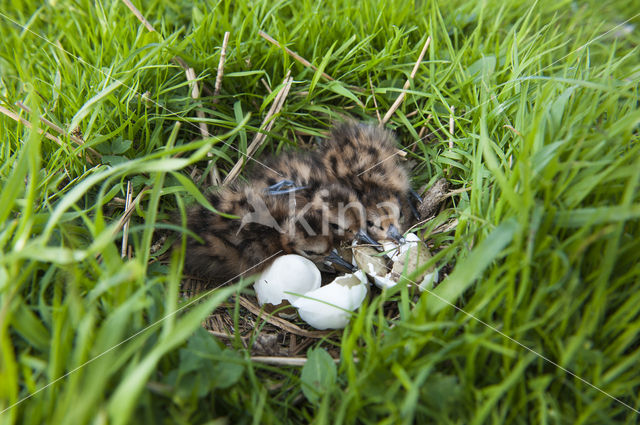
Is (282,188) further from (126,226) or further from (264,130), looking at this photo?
(126,226)

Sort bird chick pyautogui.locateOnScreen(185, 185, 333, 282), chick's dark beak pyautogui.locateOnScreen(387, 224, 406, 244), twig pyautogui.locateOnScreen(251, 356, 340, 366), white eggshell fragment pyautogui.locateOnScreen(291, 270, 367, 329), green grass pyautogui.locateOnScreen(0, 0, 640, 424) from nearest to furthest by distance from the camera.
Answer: green grass pyautogui.locateOnScreen(0, 0, 640, 424)
twig pyautogui.locateOnScreen(251, 356, 340, 366)
white eggshell fragment pyautogui.locateOnScreen(291, 270, 367, 329)
bird chick pyautogui.locateOnScreen(185, 185, 333, 282)
chick's dark beak pyautogui.locateOnScreen(387, 224, 406, 244)

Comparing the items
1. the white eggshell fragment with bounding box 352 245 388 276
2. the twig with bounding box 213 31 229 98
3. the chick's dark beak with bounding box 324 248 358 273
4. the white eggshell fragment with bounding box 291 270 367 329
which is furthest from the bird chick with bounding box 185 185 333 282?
the twig with bounding box 213 31 229 98

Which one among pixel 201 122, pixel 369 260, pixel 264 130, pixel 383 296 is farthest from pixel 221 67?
pixel 383 296

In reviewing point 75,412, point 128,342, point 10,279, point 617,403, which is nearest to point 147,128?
point 10,279

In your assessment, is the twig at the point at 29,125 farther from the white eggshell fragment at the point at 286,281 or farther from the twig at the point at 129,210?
the white eggshell fragment at the point at 286,281

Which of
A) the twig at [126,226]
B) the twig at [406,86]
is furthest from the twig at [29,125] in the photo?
the twig at [406,86]

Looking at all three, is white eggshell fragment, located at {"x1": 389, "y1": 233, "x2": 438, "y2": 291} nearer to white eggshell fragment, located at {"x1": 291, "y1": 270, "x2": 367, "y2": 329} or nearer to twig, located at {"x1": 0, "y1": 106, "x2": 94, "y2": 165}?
white eggshell fragment, located at {"x1": 291, "y1": 270, "x2": 367, "y2": 329}

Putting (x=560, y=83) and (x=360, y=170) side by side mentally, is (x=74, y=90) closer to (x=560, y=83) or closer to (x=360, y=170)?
(x=360, y=170)
